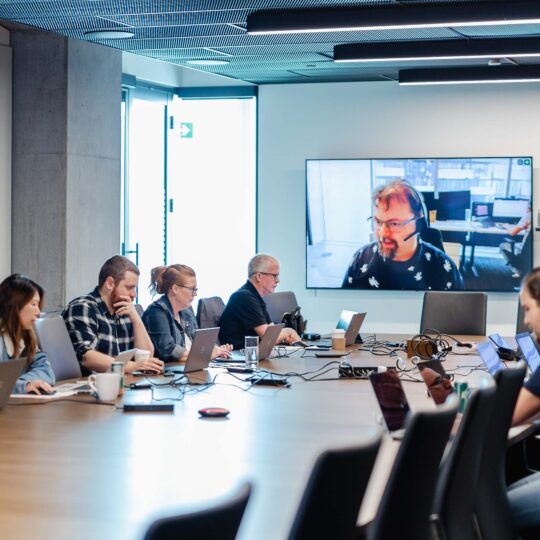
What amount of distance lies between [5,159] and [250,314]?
2.63 metres

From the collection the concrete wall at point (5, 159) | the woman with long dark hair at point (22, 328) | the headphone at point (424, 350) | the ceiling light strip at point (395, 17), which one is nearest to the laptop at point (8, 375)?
the woman with long dark hair at point (22, 328)

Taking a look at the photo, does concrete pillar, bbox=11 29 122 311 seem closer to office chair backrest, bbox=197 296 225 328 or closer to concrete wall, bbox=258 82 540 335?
office chair backrest, bbox=197 296 225 328

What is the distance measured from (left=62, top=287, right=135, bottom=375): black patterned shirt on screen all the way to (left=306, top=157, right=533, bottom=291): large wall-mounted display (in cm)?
526

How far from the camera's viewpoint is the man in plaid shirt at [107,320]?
556cm

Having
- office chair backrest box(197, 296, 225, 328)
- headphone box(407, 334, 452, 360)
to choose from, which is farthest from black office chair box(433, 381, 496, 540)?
office chair backrest box(197, 296, 225, 328)

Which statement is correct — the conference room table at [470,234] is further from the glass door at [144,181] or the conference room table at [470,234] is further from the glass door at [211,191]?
the glass door at [144,181]

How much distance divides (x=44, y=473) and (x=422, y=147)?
843 centimetres

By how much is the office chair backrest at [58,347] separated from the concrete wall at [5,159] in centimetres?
304

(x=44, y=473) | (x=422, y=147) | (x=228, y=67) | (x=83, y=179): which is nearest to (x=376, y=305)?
(x=422, y=147)

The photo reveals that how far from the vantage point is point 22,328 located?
474 centimetres

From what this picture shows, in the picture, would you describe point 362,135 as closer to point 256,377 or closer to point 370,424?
point 256,377

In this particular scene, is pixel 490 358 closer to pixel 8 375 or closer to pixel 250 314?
pixel 8 375

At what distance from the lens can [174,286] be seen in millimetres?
6219

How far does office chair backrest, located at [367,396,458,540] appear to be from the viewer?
2.25 m
